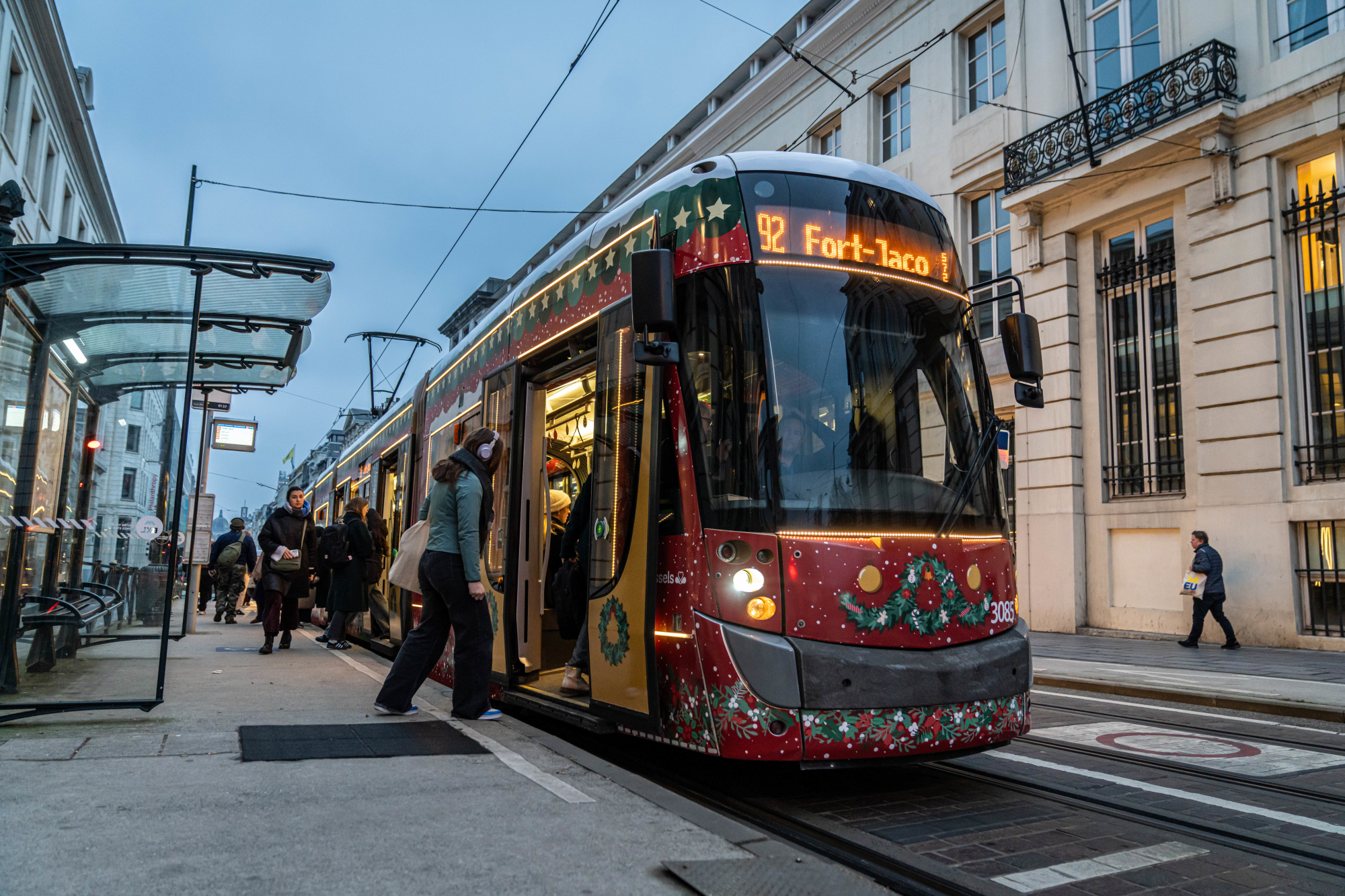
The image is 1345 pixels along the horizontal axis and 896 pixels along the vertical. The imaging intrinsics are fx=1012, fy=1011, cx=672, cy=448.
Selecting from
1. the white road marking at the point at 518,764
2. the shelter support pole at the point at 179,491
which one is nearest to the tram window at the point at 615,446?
the white road marking at the point at 518,764

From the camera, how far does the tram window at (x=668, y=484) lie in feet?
16.3

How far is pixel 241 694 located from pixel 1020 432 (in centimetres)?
1401

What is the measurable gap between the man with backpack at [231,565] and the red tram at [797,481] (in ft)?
39.5

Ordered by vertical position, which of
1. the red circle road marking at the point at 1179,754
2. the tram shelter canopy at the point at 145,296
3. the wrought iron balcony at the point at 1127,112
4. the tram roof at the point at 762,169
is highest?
the wrought iron balcony at the point at 1127,112

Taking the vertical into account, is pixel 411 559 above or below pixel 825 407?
below

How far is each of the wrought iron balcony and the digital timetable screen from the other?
1144 centimetres

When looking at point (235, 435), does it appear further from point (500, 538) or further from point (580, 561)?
point (580, 561)

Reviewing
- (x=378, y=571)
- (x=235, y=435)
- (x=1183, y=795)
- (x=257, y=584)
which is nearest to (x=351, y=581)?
(x=378, y=571)

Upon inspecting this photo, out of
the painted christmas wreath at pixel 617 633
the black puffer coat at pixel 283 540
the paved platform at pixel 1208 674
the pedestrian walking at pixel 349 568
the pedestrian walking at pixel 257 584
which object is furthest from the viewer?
the pedestrian walking at pixel 257 584

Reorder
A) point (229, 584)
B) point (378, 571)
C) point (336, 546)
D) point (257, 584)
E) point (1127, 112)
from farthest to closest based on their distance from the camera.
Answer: point (229, 584) → point (1127, 112) → point (257, 584) → point (378, 571) → point (336, 546)

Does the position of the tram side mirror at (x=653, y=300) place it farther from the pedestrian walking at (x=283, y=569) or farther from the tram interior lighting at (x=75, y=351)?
the pedestrian walking at (x=283, y=569)

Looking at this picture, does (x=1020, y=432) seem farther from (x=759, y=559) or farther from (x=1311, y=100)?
(x=759, y=559)

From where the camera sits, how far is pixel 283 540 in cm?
1155

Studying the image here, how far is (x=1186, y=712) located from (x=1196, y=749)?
214 centimetres
